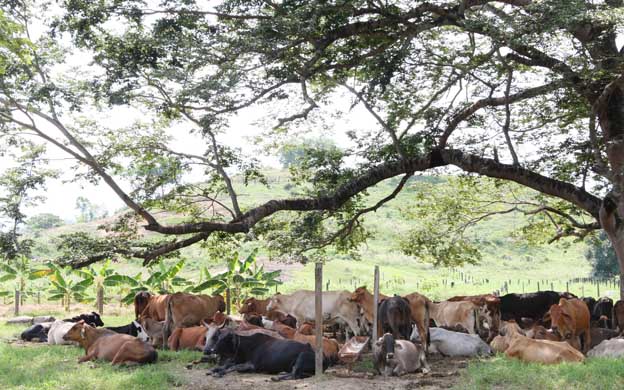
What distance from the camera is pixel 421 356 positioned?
1116cm

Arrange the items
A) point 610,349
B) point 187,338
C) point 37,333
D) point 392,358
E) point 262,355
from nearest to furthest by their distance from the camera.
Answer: point 392,358, point 262,355, point 610,349, point 187,338, point 37,333

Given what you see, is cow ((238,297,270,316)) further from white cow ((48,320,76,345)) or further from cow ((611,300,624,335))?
cow ((611,300,624,335))

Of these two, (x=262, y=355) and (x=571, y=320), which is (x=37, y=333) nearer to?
(x=262, y=355)

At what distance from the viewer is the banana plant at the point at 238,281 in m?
22.7

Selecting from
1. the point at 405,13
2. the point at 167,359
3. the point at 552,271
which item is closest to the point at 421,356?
the point at 167,359

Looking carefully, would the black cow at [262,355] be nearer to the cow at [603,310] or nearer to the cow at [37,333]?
the cow at [37,333]

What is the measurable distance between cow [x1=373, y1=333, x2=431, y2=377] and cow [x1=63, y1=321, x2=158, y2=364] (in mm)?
3999

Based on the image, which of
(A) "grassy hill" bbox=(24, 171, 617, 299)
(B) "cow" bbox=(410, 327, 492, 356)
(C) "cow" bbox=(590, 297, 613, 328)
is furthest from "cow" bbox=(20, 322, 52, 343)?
(A) "grassy hill" bbox=(24, 171, 617, 299)

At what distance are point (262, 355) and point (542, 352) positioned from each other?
15.1 ft

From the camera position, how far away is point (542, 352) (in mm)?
10797

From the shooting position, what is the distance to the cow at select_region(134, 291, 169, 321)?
16062mm

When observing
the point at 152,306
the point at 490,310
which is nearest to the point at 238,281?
the point at 152,306

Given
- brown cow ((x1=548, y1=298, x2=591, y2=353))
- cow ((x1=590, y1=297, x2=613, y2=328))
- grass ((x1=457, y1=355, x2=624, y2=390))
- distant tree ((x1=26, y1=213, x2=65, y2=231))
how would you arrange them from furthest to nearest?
distant tree ((x1=26, y1=213, x2=65, y2=231)) → cow ((x1=590, y1=297, x2=613, y2=328)) → brown cow ((x1=548, y1=298, x2=591, y2=353)) → grass ((x1=457, y1=355, x2=624, y2=390))

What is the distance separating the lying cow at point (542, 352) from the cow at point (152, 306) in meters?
7.86
